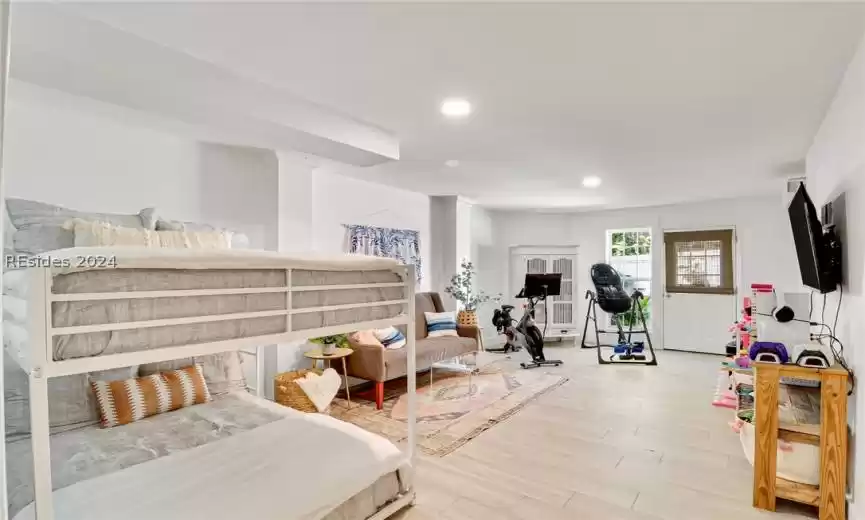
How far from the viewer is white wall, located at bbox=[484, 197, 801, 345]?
5980mm

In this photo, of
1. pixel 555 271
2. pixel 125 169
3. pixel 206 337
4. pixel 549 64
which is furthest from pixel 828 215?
pixel 555 271

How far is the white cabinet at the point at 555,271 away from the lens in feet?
23.8

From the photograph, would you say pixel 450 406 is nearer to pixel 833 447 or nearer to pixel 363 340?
pixel 363 340

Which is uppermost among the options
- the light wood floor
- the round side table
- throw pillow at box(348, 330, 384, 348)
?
throw pillow at box(348, 330, 384, 348)

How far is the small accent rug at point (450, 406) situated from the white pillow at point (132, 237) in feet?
6.04

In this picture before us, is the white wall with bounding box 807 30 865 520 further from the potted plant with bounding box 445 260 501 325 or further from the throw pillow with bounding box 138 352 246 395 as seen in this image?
the potted plant with bounding box 445 260 501 325

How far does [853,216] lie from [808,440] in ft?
3.91

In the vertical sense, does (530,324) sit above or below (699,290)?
below

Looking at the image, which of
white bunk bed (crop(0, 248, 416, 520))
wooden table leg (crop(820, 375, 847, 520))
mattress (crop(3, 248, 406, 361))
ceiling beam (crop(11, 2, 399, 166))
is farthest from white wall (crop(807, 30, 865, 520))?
ceiling beam (crop(11, 2, 399, 166))

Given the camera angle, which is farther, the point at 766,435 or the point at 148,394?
the point at 148,394

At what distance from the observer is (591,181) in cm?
496

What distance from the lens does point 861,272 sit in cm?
207

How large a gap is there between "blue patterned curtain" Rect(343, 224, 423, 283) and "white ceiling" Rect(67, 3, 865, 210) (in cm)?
140

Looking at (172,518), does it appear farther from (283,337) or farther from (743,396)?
(743,396)
